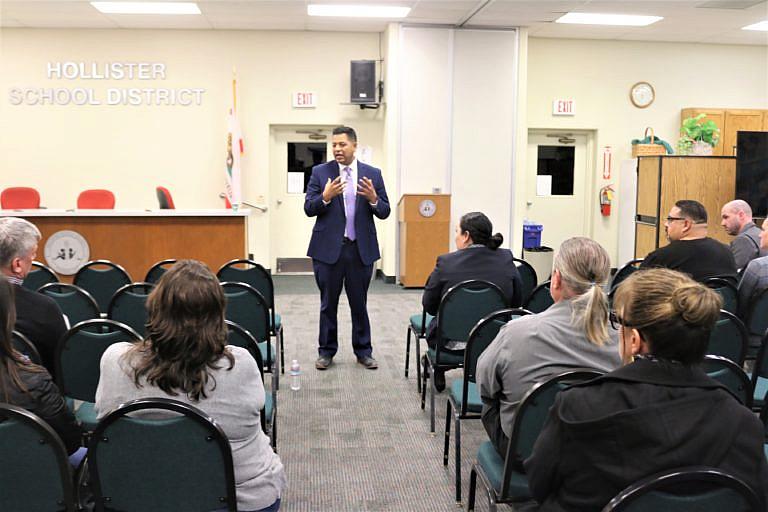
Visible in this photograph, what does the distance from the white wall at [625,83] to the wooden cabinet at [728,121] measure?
0.59ft

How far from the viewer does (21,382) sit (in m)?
1.83

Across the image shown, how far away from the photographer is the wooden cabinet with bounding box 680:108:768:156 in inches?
388

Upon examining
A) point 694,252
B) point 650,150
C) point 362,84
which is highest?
point 362,84

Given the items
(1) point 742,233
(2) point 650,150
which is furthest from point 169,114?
(1) point 742,233

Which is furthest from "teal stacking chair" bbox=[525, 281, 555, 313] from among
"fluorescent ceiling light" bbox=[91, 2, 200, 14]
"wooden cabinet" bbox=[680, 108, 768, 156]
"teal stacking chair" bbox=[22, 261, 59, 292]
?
"wooden cabinet" bbox=[680, 108, 768, 156]

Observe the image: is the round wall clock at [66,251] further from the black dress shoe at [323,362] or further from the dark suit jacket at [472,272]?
the dark suit jacket at [472,272]

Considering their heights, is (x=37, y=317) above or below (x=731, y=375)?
above

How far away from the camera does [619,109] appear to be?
32.5ft

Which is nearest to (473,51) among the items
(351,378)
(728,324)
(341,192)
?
(341,192)

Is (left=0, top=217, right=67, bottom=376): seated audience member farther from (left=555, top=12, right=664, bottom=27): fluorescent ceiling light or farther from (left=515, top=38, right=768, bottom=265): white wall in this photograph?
(left=515, top=38, right=768, bottom=265): white wall

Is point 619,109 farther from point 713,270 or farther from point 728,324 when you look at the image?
point 728,324

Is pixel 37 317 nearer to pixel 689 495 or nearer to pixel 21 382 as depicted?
pixel 21 382

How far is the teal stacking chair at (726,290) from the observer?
12.3 feet

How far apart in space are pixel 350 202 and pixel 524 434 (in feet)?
9.43
